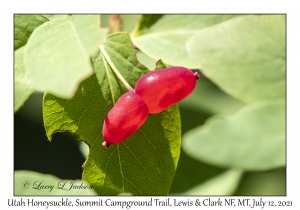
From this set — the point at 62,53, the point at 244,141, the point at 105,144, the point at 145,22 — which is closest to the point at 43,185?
the point at 105,144

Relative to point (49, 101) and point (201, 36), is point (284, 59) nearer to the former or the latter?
point (201, 36)

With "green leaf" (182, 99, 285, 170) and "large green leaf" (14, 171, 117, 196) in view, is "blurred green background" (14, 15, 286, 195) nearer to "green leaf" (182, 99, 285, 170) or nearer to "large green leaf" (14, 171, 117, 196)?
"large green leaf" (14, 171, 117, 196)

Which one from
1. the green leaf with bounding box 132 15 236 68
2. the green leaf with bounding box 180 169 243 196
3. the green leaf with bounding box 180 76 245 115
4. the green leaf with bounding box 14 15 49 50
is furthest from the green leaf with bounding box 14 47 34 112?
the green leaf with bounding box 180 76 245 115

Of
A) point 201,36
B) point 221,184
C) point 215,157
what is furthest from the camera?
→ point 221,184

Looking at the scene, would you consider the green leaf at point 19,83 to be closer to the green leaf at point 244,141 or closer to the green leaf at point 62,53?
the green leaf at point 62,53

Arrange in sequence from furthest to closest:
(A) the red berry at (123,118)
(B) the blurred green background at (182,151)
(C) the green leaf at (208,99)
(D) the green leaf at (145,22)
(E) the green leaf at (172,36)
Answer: (C) the green leaf at (208,99) < (B) the blurred green background at (182,151) < (D) the green leaf at (145,22) < (E) the green leaf at (172,36) < (A) the red berry at (123,118)

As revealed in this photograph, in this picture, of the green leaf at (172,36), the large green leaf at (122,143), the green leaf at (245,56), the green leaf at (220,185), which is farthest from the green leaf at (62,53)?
the green leaf at (220,185)

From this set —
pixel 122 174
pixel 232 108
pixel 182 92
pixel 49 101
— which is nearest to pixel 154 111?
pixel 182 92
